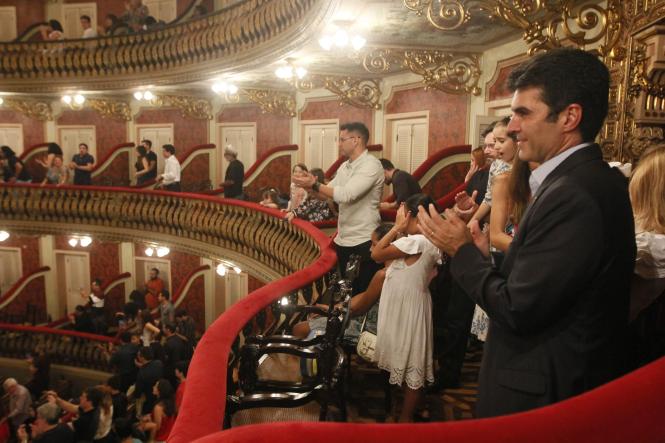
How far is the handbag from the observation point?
3.45 metres

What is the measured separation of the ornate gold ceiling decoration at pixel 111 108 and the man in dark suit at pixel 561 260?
16.2 metres

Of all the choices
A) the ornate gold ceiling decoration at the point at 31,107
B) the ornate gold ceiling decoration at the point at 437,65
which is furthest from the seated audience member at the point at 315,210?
the ornate gold ceiling decoration at the point at 31,107

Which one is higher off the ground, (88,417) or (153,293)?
(88,417)

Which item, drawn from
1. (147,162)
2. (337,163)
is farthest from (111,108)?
(337,163)

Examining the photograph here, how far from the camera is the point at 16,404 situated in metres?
9.19

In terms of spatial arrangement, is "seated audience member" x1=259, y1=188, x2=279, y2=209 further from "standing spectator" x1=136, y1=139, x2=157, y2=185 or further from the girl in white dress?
the girl in white dress

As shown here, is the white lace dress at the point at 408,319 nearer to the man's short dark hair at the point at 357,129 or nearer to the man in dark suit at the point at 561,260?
the man's short dark hair at the point at 357,129

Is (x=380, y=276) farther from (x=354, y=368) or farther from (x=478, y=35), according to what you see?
(x=478, y=35)

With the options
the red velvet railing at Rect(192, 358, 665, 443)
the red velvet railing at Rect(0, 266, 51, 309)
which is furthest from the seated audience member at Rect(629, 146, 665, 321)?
the red velvet railing at Rect(0, 266, 51, 309)

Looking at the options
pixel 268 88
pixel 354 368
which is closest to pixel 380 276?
pixel 354 368

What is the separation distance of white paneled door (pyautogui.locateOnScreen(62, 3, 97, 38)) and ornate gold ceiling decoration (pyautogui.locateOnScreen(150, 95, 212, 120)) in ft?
14.3

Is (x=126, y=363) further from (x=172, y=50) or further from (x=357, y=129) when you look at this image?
(x=357, y=129)

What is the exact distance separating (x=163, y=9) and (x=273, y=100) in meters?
5.40

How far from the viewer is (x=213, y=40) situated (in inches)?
424
